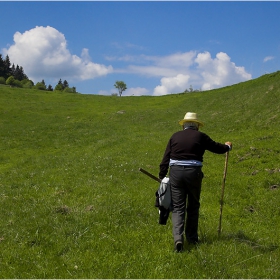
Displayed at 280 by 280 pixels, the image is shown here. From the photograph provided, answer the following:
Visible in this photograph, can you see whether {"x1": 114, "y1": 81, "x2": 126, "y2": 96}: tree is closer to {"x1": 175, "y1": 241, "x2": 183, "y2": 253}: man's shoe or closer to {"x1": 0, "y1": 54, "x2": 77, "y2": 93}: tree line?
{"x1": 0, "y1": 54, "x2": 77, "y2": 93}: tree line

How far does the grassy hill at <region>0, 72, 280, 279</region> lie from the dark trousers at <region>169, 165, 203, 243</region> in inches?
20.9

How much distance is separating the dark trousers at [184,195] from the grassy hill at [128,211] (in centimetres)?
53

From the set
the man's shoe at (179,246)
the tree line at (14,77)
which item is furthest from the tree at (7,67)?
the man's shoe at (179,246)

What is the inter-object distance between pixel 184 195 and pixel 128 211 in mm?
3062

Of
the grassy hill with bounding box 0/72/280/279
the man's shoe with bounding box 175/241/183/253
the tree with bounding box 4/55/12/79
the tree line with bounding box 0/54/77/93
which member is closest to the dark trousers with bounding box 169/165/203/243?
the man's shoe with bounding box 175/241/183/253

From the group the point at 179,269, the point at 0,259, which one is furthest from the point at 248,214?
the point at 0,259

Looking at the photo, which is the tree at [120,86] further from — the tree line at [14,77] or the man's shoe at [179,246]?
the man's shoe at [179,246]

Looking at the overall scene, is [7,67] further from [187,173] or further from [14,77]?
[187,173]

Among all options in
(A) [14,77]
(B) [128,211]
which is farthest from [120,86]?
(B) [128,211]

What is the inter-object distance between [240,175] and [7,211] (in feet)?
35.1

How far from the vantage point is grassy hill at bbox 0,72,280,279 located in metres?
7.22

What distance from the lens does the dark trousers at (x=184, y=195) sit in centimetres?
811

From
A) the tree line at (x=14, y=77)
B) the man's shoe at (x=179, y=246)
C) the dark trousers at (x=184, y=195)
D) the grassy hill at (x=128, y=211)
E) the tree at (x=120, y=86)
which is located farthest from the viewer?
the tree at (x=120, y=86)

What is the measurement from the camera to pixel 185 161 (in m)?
8.20
